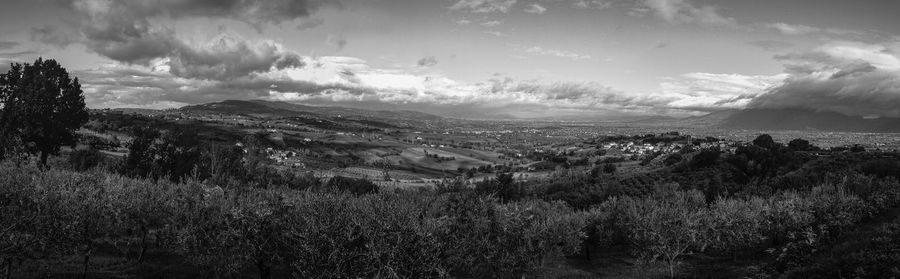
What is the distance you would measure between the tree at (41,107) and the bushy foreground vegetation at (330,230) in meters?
38.1

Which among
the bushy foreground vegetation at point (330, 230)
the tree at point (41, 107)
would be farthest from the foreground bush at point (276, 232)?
the tree at point (41, 107)

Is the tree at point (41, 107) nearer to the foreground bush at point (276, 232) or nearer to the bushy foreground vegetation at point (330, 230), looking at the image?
the bushy foreground vegetation at point (330, 230)

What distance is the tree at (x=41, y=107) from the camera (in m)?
89.3

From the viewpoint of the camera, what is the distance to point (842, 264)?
34.9 metres

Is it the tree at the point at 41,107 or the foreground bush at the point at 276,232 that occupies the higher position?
the tree at the point at 41,107

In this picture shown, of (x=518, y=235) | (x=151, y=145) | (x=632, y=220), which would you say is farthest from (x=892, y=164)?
(x=151, y=145)

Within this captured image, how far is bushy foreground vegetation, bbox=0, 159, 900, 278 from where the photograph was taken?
35.3 metres

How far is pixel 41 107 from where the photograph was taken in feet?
298

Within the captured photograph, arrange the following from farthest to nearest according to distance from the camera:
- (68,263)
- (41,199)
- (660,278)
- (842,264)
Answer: (660,278), (68,263), (41,199), (842,264)

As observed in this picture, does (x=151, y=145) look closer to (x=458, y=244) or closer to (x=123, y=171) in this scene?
(x=123, y=171)

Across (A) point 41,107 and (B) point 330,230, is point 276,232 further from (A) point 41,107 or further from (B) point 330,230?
(A) point 41,107

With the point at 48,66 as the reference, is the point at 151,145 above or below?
below

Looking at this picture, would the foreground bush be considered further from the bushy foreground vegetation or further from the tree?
the tree

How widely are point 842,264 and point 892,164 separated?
374 ft
